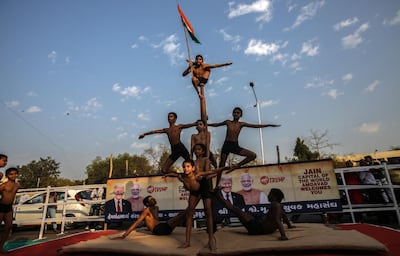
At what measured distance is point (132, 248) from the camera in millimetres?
4016

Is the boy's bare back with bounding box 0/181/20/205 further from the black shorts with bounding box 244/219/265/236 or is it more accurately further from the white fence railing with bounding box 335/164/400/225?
the white fence railing with bounding box 335/164/400/225

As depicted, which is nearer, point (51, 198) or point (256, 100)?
point (51, 198)

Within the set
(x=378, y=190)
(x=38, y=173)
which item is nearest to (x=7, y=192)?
(x=378, y=190)

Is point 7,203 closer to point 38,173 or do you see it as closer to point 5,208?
point 5,208

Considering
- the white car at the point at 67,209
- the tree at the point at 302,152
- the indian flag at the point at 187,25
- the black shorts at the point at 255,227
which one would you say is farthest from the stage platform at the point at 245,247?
the tree at the point at 302,152

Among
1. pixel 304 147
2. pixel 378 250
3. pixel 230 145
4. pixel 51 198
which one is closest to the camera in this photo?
pixel 378 250

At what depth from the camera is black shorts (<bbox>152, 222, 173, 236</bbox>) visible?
531cm

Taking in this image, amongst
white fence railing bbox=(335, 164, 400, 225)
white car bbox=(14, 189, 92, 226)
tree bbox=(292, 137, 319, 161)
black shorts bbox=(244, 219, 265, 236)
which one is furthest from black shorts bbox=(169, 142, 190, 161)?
tree bbox=(292, 137, 319, 161)

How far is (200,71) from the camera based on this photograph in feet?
19.7

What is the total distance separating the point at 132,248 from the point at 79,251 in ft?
3.36

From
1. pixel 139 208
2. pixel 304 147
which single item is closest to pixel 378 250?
pixel 139 208

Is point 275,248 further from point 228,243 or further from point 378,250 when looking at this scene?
point 378,250

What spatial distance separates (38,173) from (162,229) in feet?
192

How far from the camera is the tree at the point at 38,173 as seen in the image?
49.8 m
